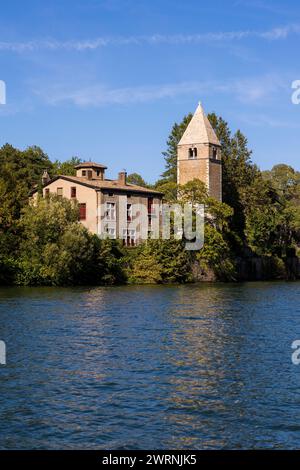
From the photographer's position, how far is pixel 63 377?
23.2 meters

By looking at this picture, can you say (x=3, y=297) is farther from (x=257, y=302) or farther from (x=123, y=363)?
(x=123, y=363)

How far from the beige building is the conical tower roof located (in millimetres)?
11585

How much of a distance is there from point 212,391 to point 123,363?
4.96 meters

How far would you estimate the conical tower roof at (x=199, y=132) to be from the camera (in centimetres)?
8857

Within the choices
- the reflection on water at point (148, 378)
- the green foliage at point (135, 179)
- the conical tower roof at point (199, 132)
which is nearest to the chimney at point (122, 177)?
the conical tower roof at point (199, 132)

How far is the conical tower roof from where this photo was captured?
8857cm

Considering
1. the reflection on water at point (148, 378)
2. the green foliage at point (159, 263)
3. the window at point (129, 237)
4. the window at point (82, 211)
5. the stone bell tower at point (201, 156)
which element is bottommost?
the reflection on water at point (148, 378)

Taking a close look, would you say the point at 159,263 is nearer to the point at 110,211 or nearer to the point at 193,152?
the point at 110,211

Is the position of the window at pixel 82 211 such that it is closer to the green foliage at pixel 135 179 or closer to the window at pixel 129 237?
the window at pixel 129 237

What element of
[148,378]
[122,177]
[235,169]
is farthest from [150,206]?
[148,378]

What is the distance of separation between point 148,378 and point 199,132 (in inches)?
2702

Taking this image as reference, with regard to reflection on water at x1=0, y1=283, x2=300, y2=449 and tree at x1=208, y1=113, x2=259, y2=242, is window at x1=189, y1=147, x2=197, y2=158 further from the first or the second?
reflection on water at x1=0, y1=283, x2=300, y2=449

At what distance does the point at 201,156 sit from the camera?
87.9m
